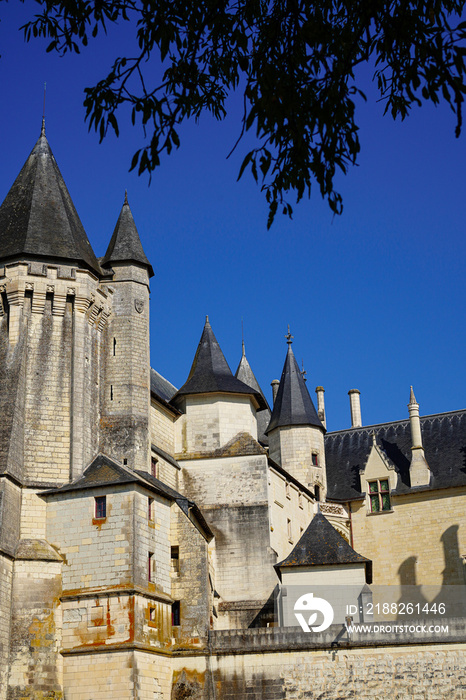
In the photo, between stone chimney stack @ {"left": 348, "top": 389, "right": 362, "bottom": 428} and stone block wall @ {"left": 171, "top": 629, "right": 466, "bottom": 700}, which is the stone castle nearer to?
stone block wall @ {"left": 171, "top": 629, "right": 466, "bottom": 700}

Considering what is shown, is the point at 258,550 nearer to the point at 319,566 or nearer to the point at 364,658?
the point at 319,566

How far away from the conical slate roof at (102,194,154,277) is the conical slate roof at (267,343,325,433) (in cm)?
1086

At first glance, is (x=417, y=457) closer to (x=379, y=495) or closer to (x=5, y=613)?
(x=379, y=495)

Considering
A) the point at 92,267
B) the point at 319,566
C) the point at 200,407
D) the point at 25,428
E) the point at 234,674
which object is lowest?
the point at 234,674

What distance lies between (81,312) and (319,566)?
10.3 metres

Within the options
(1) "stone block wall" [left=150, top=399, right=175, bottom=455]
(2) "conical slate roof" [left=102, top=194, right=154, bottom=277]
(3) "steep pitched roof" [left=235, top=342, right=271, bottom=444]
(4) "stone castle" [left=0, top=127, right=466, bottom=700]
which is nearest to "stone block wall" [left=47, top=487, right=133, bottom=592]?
(4) "stone castle" [left=0, top=127, right=466, bottom=700]

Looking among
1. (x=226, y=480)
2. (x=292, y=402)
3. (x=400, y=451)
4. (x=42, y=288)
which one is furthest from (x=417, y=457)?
(x=42, y=288)

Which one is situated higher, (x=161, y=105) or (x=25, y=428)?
(x=25, y=428)

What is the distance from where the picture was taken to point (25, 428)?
80.1ft

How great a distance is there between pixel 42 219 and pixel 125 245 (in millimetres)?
3062

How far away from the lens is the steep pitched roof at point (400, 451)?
122 ft

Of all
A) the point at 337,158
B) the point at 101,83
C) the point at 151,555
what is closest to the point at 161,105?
the point at 101,83

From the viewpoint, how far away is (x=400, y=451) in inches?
1556

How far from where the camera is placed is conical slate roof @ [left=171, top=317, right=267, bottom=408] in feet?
104
